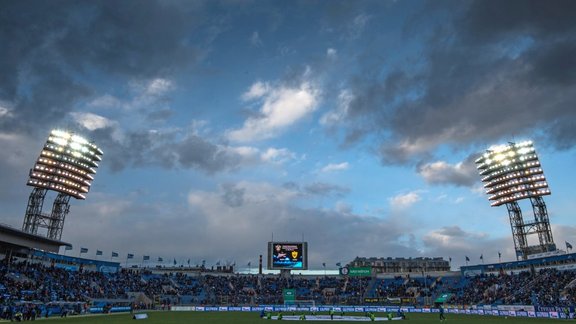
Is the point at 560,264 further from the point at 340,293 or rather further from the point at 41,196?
the point at 41,196

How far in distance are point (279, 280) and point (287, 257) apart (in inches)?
479

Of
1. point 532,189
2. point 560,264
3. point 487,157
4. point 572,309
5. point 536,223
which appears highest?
point 487,157

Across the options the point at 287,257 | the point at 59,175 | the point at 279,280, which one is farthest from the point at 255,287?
the point at 59,175

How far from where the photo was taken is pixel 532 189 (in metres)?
101

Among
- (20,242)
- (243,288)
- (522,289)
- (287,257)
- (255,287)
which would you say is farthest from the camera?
(255,287)

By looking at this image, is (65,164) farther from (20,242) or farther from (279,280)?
(279,280)

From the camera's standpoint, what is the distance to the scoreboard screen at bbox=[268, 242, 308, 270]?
10288cm

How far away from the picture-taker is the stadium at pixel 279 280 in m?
68.9

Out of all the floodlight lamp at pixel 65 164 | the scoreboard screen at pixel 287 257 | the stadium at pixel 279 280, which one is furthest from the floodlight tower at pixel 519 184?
the floodlight lamp at pixel 65 164

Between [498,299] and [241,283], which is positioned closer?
[498,299]

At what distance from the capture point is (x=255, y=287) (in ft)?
356

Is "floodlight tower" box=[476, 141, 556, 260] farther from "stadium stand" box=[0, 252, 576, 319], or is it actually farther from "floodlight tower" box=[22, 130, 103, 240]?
"floodlight tower" box=[22, 130, 103, 240]

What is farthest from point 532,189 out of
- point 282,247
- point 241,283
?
point 241,283

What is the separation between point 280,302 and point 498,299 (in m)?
46.7
